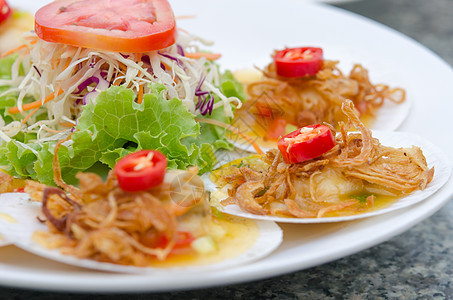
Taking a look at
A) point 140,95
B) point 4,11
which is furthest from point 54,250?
point 4,11

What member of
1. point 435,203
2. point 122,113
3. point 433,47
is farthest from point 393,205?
point 433,47

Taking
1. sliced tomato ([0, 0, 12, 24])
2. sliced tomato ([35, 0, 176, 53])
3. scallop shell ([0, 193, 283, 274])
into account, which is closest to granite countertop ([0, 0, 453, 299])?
scallop shell ([0, 193, 283, 274])

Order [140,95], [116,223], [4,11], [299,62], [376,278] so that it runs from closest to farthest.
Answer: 1. [116,223]
2. [376,278]
3. [140,95]
4. [299,62]
5. [4,11]

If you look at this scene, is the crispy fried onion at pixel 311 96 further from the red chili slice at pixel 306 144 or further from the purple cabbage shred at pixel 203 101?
the red chili slice at pixel 306 144

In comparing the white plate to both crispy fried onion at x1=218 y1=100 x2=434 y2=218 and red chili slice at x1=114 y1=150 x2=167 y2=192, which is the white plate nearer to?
crispy fried onion at x1=218 y1=100 x2=434 y2=218

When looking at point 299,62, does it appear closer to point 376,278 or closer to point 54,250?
point 376,278

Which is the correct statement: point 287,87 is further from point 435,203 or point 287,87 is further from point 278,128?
point 435,203

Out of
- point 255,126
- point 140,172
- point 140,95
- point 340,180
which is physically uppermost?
point 140,172
